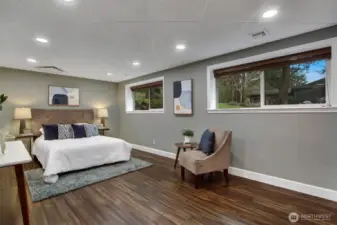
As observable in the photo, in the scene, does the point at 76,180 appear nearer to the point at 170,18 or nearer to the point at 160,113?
the point at 160,113

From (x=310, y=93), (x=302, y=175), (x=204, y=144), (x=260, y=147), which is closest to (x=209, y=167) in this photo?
(x=204, y=144)

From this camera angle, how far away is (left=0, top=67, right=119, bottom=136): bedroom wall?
4.55 m

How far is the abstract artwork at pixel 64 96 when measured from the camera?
17.1 feet

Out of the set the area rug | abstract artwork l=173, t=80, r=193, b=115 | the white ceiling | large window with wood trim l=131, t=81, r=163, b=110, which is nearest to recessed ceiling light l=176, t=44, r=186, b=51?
the white ceiling

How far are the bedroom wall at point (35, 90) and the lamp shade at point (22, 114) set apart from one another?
0.36 m

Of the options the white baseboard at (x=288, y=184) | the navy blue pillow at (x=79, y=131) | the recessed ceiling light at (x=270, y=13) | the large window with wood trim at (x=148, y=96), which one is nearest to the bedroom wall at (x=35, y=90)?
the large window with wood trim at (x=148, y=96)

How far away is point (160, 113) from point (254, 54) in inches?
106

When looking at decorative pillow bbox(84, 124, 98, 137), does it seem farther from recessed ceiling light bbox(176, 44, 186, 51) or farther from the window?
the window

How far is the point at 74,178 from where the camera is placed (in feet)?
10.7

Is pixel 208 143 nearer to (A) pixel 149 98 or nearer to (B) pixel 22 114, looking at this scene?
(A) pixel 149 98

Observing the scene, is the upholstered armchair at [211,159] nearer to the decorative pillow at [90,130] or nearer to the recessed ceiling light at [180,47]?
the recessed ceiling light at [180,47]

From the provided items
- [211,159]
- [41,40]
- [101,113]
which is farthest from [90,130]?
[211,159]

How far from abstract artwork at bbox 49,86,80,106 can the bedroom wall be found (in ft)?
0.38

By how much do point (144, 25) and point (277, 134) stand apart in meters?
2.53
